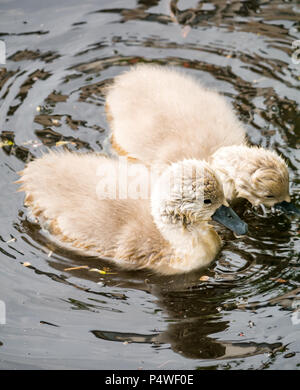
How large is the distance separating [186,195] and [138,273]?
68cm

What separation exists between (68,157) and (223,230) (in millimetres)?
1335

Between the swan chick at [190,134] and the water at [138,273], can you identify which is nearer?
the water at [138,273]

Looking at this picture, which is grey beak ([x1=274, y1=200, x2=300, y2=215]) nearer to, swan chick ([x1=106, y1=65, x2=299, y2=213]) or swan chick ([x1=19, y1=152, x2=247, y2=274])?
swan chick ([x1=106, y1=65, x2=299, y2=213])

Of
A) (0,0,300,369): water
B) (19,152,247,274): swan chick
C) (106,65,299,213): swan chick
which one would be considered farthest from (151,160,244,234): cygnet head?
(106,65,299,213): swan chick

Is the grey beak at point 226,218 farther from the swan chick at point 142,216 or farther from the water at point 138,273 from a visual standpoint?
the water at point 138,273

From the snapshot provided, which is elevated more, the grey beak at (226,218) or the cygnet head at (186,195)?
the cygnet head at (186,195)

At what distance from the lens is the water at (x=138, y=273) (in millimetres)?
4219

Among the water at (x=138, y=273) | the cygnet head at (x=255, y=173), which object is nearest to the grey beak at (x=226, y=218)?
the water at (x=138, y=273)

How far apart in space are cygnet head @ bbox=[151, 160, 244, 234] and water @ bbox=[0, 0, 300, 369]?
1.34 ft

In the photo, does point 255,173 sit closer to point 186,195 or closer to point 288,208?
point 288,208

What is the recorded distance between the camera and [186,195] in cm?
473

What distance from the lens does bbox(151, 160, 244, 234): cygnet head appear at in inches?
185

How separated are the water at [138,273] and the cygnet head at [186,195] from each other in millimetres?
409

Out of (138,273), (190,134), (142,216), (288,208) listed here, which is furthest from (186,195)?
(288,208)
